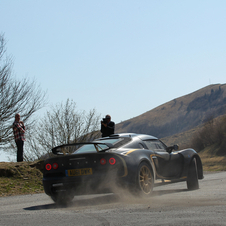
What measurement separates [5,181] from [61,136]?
1875 centimetres

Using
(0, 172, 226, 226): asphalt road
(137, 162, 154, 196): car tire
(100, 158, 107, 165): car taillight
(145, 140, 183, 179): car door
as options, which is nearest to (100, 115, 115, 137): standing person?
(145, 140, 183, 179): car door

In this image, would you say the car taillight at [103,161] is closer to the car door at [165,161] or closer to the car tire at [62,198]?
the car tire at [62,198]

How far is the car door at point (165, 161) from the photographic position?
7.35 meters

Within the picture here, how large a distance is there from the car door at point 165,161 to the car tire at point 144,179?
0.40m

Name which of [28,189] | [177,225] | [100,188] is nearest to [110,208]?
[100,188]

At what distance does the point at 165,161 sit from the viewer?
7.62 metres

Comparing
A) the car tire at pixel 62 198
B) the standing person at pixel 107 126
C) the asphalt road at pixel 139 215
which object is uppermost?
the standing person at pixel 107 126

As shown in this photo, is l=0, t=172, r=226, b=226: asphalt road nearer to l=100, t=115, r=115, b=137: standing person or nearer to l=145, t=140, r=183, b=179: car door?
l=145, t=140, r=183, b=179: car door

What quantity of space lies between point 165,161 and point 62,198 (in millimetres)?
2293

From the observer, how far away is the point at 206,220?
13.8 feet

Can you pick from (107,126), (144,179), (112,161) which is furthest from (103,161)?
(107,126)

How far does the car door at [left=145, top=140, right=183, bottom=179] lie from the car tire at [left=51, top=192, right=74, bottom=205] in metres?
1.83

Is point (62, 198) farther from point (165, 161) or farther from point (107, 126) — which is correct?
point (107, 126)

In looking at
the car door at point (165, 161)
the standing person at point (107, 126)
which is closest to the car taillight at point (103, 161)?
the car door at point (165, 161)
